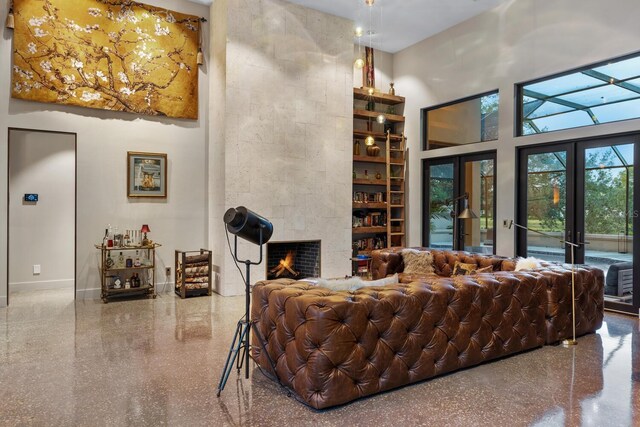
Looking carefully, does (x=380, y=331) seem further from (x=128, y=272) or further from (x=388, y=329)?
Result: (x=128, y=272)

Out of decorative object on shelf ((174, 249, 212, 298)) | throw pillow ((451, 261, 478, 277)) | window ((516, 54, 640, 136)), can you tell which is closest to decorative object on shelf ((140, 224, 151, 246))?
decorative object on shelf ((174, 249, 212, 298))

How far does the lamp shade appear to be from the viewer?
2975mm

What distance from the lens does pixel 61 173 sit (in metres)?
6.81

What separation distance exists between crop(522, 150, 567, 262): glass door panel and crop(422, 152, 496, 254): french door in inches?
25.0

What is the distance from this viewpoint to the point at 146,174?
6.34 meters

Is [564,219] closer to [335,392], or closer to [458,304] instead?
[458,304]

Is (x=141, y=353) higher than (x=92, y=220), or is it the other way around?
(x=92, y=220)

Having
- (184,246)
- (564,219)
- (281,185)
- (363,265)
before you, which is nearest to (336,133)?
(281,185)

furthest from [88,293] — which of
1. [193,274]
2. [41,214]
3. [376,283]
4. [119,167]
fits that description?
[376,283]

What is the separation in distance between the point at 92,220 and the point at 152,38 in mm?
2804

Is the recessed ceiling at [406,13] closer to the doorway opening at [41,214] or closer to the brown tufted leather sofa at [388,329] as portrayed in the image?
the doorway opening at [41,214]

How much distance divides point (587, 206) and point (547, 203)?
1.80ft

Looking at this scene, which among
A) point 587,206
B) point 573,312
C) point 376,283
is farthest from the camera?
Answer: point 587,206

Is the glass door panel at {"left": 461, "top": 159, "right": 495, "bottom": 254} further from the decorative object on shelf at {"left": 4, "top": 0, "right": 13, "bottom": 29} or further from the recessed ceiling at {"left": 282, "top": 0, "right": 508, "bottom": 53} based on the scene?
the decorative object on shelf at {"left": 4, "top": 0, "right": 13, "bottom": 29}
